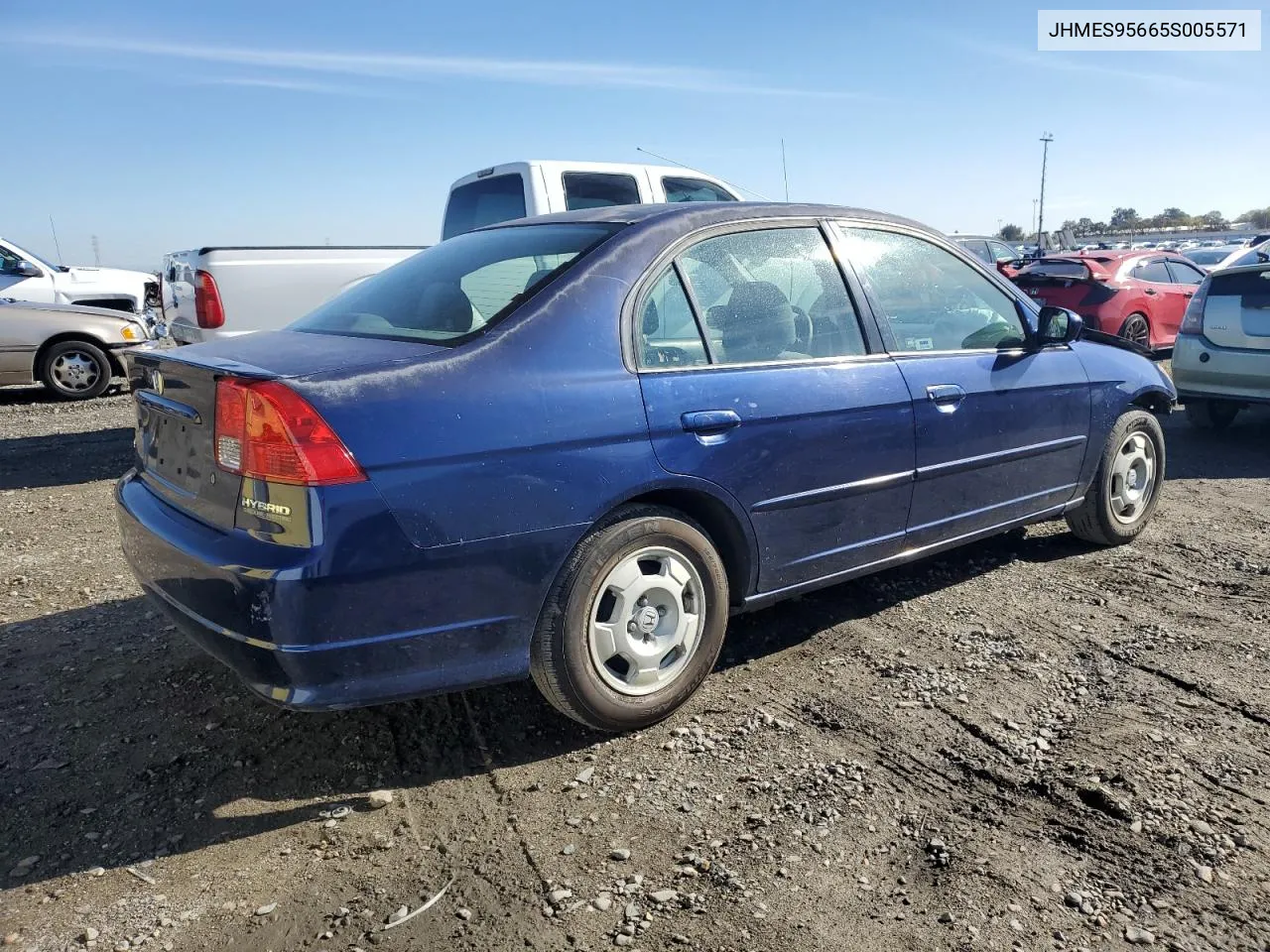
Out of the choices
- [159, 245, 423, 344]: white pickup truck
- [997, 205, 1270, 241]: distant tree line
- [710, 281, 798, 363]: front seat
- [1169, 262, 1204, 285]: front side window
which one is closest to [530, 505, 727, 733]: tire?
[710, 281, 798, 363]: front seat

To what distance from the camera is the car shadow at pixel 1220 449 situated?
6801 millimetres

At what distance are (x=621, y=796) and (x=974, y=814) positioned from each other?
0.98 m

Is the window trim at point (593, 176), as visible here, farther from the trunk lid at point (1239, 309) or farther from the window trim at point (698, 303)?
the trunk lid at point (1239, 309)

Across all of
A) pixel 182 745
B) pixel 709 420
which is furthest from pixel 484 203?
pixel 182 745

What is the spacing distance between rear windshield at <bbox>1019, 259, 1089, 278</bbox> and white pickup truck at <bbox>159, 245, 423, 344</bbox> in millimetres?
8634

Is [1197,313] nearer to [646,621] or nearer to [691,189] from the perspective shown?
[691,189]

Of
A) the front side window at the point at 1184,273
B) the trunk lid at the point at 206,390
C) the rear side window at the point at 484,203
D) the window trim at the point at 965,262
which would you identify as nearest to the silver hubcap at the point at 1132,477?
the window trim at the point at 965,262

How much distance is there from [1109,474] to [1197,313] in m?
4.10

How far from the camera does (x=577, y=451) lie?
276cm

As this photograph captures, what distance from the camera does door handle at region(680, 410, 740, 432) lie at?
3.02 m

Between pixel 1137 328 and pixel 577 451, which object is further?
pixel 1137 328

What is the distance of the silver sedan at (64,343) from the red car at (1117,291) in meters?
11.1

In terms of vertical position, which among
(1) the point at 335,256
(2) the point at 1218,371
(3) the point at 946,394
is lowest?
(2) the point at 1218,371

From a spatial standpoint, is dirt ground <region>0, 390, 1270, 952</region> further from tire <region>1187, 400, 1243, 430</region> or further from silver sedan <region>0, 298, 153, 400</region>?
silver sedan <region>0, 298, 153, 400</region>
